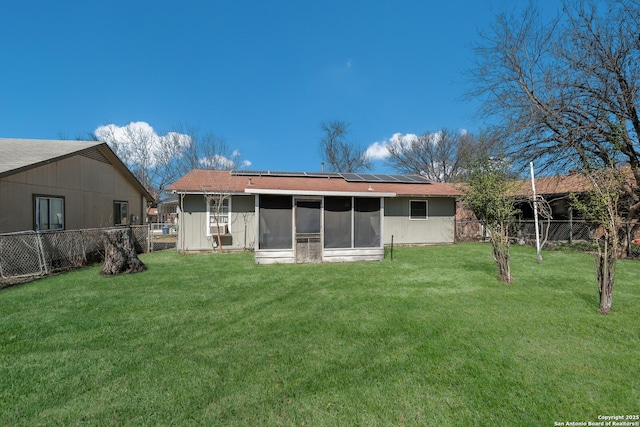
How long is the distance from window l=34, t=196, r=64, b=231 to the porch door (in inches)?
314

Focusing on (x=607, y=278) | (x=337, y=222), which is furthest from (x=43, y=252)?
(x=607, y=278)

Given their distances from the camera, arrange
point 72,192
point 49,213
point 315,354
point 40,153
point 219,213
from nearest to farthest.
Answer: point 315,354 < point 49,213 < point 40,153 < point 72,192 < point 219,213

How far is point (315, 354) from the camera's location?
301 cm

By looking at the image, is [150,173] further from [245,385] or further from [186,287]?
[245,385]

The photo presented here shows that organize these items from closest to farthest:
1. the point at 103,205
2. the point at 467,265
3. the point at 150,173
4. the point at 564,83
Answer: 1. the point at 467,265
2. the point at 564,83
3. the point at 103,205
4. the point at 150,173

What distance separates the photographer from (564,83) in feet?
30.2

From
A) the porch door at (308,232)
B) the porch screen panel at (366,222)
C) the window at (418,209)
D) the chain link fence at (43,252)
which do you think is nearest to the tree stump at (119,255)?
the chain link fence at (43,252)

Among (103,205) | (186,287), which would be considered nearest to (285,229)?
(186,287)

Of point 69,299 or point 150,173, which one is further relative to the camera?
point 150,173

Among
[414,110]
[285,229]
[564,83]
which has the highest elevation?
[414,110]

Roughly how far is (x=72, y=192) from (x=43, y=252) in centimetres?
410

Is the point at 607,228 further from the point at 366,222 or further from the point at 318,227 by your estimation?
the point at 318,227

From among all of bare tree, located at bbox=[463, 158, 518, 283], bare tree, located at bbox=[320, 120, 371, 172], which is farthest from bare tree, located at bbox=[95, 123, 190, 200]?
bare tree, located at bbox=[463, 158, 518, 283]

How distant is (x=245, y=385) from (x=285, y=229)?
19.7ft
